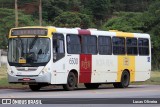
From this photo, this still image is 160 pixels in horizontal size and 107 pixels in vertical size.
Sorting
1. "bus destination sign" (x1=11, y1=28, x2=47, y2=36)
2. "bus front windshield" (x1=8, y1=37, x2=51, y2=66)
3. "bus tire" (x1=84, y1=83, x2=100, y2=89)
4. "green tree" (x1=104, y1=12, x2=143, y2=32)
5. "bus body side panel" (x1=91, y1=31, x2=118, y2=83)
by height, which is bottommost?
"bus tire" (x1=84, y1=83, x2=100, y2=89)

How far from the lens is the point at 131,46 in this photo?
34.1 m

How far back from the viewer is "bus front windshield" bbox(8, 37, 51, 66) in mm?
27531

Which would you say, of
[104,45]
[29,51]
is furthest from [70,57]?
[104,45]

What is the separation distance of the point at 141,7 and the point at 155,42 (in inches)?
1506

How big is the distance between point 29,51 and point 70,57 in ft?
7.58

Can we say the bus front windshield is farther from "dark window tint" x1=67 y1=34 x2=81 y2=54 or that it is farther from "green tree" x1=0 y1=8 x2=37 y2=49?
"green tree" x1=0 y1=8 x2=37 y2=49

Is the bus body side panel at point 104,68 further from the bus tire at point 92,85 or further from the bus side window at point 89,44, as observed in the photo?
the bus tire at point 92,85

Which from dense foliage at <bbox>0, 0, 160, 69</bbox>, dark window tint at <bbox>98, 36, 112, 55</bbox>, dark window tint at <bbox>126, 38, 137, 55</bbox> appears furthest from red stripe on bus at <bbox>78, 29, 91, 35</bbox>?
dense foliage at <bbox>0, 0, 160, 69</bbox>

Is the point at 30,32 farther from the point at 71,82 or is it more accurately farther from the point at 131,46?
the point at 131,46

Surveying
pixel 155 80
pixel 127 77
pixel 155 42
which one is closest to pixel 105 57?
pixel 127 77

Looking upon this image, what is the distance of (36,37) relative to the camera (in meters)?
27.8

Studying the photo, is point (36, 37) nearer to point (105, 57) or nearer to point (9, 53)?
point (9, 53)

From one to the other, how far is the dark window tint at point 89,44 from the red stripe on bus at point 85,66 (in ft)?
0.71

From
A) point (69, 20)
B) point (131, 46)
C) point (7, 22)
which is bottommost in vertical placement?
point (131, 46)
